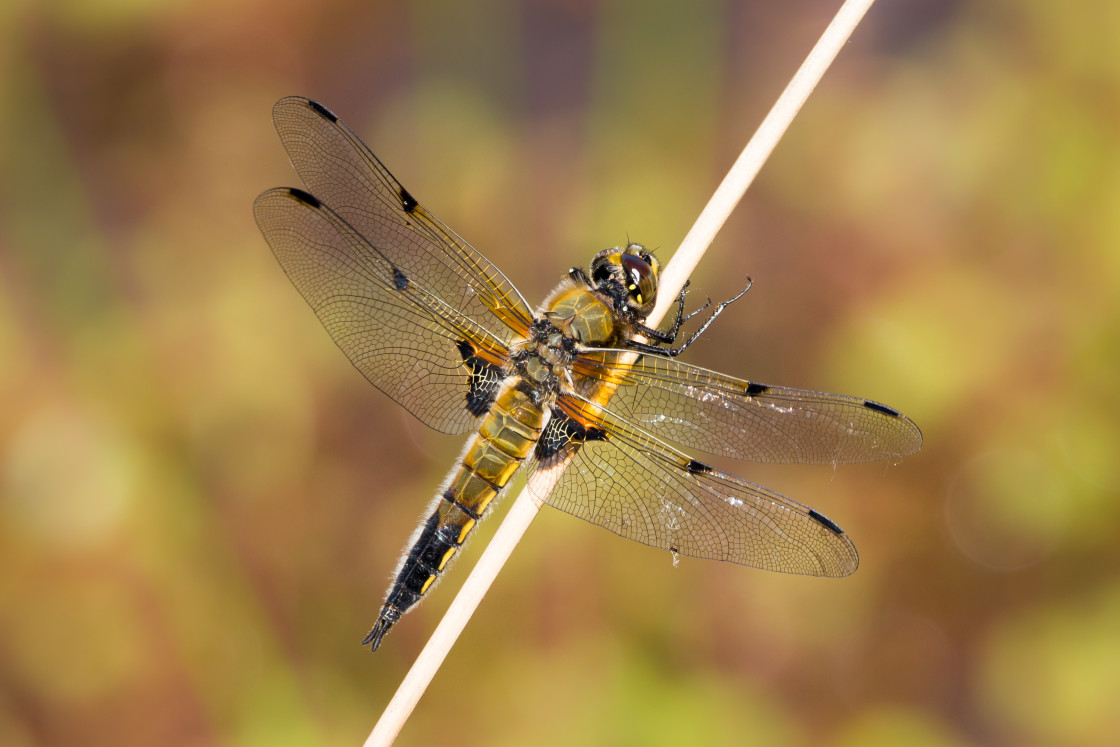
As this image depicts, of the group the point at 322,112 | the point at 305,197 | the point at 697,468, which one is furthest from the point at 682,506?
the point at 322,112

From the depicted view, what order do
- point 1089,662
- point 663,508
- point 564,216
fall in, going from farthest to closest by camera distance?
1. point 564,216
2. point 1089,662
3. point 663,508

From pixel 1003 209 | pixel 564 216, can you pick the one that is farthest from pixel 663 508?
pixel 1003 209

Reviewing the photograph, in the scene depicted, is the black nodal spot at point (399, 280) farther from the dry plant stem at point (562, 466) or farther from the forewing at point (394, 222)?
the dry plant stem at point (562, 466)

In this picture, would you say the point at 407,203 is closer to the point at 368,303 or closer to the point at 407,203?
the point at 407,203

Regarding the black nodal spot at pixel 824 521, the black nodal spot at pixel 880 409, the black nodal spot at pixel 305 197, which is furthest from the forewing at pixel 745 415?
the black nodal spot at pixel 305 197

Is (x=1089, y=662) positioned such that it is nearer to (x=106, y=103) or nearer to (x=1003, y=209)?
(x=1003, y=209)

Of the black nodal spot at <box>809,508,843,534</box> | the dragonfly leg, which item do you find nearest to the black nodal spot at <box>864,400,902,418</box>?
the black nodal spot at <box>809,508,843,534</box>
